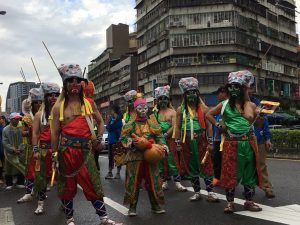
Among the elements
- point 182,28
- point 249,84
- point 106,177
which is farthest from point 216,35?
point 249,84

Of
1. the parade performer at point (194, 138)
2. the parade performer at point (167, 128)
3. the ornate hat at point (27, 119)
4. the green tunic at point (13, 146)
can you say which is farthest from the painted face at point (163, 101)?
the green tunic at point (13, 146)

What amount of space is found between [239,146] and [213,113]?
82 centimetres

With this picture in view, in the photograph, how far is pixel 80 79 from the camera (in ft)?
21.0

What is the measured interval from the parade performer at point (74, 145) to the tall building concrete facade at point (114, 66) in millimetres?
73057

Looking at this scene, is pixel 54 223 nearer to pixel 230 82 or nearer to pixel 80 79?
pixel 80 79

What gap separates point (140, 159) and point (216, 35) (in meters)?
54.3

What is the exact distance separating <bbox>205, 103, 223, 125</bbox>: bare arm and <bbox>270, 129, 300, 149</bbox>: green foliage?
10.2 m

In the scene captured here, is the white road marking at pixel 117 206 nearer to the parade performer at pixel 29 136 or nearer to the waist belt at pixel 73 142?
the parade performer at pixel 29 136

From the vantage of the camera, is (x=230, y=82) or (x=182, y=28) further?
(x=182, y=28)

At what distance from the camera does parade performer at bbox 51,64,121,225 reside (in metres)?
6.09

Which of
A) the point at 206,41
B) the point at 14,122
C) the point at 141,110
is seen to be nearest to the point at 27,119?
the point at 14,122

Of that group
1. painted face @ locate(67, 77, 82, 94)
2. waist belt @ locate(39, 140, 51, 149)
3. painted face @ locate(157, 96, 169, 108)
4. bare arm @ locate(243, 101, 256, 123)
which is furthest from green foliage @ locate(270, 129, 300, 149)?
painted face @ locate(67, 77, 82, 94)

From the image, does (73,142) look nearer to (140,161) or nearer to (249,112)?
(140,161)

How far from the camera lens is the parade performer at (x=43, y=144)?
26.0ft
